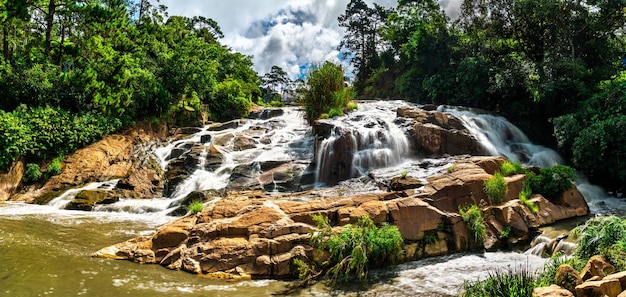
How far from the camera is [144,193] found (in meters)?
14.6

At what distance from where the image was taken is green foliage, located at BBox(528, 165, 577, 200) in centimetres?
1035

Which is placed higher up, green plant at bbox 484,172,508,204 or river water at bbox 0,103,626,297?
green plant at bbox 484,172,508,204

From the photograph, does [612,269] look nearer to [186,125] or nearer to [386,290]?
[386,290]

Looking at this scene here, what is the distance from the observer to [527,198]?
32.8 feet

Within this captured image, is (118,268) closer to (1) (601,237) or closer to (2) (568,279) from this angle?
(2) (568,279)

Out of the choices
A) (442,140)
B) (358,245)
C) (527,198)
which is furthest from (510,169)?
(358,245)

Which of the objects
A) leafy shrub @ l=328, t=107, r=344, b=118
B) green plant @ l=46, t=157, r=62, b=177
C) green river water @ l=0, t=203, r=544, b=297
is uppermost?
leafy shrub @ l=328, t=107, r=344, b=118

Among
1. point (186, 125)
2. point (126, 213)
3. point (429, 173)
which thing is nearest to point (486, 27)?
point (429, 173)

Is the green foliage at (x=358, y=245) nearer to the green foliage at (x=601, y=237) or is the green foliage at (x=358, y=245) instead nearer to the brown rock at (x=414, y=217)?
the brown rock at (x=414, y=217)

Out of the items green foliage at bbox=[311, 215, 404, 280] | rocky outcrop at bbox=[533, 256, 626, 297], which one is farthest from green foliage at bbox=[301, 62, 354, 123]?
rocky outcrop at bbox=[533, 256, 626, 297]

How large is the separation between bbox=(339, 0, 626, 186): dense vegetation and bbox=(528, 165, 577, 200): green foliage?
353 centimetres

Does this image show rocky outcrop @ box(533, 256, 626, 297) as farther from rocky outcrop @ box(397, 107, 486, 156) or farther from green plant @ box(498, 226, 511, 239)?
rocky outcrop @ box(397, 107, 486, 156)

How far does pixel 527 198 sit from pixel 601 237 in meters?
4.40

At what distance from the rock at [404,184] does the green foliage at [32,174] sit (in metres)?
13.7
